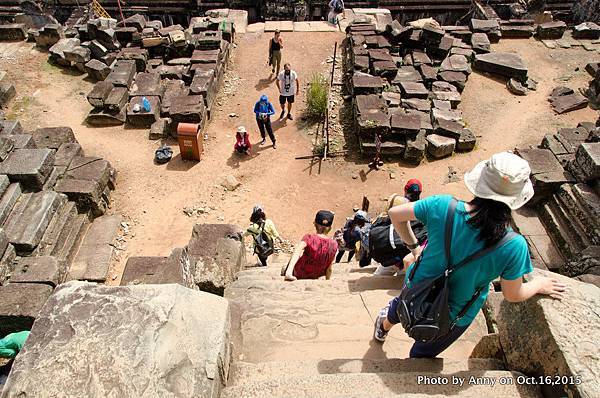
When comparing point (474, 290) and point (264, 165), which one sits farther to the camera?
point (264, 165)

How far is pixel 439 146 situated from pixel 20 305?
7.79 metres

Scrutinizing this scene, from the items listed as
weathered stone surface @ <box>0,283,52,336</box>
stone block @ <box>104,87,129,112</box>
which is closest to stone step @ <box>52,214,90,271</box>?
weathered stone surface @ <box>0,283,52,336</box>

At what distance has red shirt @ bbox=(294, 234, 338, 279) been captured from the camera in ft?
15.2

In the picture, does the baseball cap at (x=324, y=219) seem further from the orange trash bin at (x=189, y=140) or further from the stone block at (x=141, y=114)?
the stone block at (x=141, y=114)

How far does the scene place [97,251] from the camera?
23.9 ft

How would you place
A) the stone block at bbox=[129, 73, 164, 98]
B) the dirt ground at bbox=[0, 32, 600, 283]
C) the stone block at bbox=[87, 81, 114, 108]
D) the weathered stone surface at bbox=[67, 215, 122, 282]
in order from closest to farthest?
the weathered stone surface at bbox=[67, 215, 122, 282] < the dirt ground at bbox=[0, 32, 600, 283] < the stone block at bbox=[87, 81, 114, 108] < the stone block at bbox=[129, 73, 164, 98]

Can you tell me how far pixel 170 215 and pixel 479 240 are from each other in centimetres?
667

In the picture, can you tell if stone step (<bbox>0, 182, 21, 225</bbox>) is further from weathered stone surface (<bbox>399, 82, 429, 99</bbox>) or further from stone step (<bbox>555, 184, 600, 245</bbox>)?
stone step (<bbox>555, 184, 600, 245</bbox>)

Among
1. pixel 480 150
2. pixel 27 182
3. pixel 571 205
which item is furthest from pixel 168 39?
pixel 571 205

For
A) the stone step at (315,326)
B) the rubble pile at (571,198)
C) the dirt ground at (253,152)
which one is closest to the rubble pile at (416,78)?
the dirt ground at (253,152)

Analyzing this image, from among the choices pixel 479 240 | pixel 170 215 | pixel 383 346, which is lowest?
pixel 170 215

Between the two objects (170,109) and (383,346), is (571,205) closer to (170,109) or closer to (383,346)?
(383,346)

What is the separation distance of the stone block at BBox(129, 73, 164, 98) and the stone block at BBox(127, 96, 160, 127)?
27 centimetres

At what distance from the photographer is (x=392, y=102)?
1001cm
